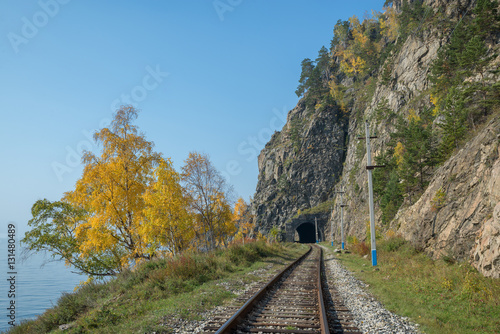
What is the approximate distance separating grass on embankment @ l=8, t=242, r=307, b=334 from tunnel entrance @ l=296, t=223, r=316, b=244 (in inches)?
3251

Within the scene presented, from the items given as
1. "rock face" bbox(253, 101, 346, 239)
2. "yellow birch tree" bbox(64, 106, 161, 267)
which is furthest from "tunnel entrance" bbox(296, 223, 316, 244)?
"yellow birch tree" bbox(64, 106, 161, 267)

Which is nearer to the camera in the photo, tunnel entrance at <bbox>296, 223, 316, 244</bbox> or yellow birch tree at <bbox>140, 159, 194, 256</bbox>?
yellow birch tree at <bbox>140, 159, 194, 256</bbox>

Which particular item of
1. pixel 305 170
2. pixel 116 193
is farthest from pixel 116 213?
pixel 305 170

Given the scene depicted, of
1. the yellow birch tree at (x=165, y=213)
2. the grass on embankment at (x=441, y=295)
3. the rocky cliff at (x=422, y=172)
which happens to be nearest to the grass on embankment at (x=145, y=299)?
the yellow birch tree at (x=165, y=213)

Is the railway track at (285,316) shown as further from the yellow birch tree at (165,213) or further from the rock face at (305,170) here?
the rock face at (305,170)

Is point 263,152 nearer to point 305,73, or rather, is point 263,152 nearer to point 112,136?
point 305,73

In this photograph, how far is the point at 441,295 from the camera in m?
8.44

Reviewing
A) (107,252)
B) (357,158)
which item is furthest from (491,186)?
(357,158)

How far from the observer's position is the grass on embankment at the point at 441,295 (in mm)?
6270

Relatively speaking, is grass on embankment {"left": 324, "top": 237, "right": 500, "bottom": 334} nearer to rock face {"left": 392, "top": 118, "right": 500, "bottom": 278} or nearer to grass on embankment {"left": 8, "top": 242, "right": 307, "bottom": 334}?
rock face {"left": 392, "top": 118, "right": 500, "bottom": 278}

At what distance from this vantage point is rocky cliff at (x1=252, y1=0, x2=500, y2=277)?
37.0 ft

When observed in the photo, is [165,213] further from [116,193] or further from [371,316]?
[371,316]

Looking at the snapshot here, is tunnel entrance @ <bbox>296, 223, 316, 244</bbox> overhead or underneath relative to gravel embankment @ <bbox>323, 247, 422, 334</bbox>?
underneath

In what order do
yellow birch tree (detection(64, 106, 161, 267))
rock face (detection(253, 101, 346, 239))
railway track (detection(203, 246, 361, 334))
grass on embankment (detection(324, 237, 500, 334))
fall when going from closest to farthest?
1. railway track (detection(203, 246, 361, 334))
2. grass on embankment (detection(324, 237, 500, 334))
3. yellow birch tree (detection(64, 106, 161, 267))
4. rock face (detection(253, 101, 346, 239))
